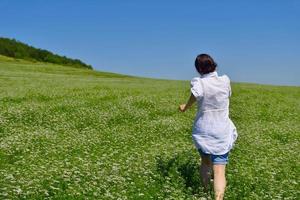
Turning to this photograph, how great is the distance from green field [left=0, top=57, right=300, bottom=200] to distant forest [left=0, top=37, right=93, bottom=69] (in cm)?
11380

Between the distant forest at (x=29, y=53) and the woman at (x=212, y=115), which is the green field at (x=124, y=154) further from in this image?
the distant forest at (x=29, y=53)

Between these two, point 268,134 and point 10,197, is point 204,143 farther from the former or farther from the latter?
point 268,134

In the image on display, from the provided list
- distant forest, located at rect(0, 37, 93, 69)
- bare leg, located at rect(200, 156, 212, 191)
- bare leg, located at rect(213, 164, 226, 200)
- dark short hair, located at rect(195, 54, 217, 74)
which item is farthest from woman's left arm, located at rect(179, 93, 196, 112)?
distant forest, located at rect(0, 37, 93, 69)

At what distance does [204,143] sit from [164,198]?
1493 mm

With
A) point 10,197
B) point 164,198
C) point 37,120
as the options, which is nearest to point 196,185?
point 164,198

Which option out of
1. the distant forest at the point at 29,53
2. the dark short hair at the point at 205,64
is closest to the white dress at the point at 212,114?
the dark short hair at the point at 205,64

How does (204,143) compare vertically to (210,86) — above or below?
below

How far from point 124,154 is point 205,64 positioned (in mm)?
5193

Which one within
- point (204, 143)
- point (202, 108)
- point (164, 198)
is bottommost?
point (164, 198)

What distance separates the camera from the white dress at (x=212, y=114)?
11.1 m

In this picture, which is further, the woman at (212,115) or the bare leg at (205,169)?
the bare leg at (205,169)

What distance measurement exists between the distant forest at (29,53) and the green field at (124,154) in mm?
113798

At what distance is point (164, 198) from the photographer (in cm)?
1121

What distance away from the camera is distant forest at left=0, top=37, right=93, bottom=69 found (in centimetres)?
13873
